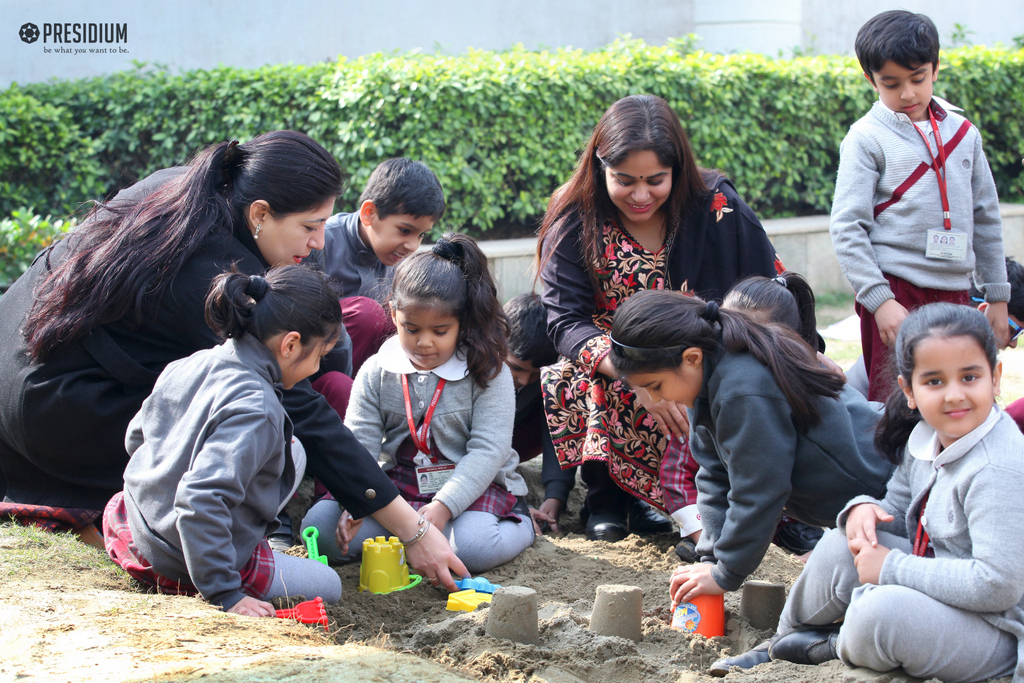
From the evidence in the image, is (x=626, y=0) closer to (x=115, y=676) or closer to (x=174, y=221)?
(x=174, y=221)

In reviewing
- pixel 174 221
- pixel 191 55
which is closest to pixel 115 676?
pixel 174 221

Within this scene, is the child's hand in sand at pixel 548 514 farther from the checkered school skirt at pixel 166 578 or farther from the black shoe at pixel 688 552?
the checkered school skirt at pixel 166 578

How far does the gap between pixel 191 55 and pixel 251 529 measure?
7644mm

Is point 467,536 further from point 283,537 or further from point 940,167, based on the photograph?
point 940,167

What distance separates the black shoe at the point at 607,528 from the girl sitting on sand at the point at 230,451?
126cm

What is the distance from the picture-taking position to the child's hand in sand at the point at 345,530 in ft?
10.5

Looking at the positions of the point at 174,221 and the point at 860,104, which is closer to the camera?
the point at 174,221

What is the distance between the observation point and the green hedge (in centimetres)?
749

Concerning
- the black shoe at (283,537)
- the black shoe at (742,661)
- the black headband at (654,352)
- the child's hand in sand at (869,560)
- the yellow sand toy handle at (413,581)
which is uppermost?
the black headband at (654,352)

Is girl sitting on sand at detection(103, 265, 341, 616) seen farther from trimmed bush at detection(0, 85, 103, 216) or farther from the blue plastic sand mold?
trimmed bush at detection(0, 85, 103, 216)

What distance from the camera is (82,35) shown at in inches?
348

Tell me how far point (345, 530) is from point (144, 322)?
97 centimetres

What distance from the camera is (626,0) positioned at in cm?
1053

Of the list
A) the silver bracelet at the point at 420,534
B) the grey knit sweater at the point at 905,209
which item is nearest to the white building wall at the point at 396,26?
the grey knit sweater at the point at 905,209
